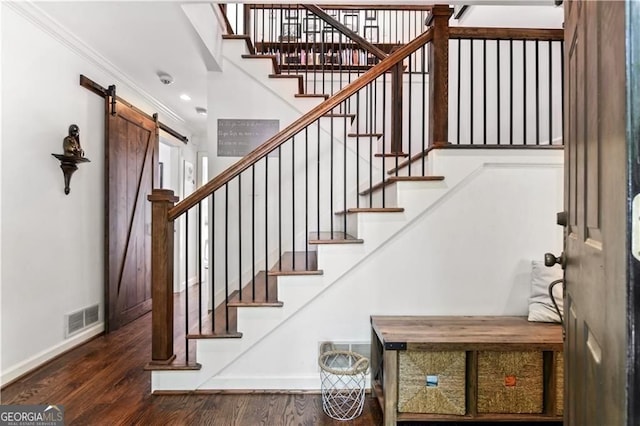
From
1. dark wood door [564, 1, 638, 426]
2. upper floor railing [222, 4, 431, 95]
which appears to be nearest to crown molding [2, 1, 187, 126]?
upper floor railing [222, 4, 431, 95]

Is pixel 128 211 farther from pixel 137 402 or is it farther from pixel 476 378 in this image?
pixel 476 378

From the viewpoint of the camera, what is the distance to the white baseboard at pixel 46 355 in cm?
229

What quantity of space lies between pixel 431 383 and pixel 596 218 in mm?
1430

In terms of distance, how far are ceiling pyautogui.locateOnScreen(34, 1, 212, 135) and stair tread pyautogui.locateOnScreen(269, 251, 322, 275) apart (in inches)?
74.4

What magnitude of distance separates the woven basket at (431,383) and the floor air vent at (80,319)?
8.80 ft

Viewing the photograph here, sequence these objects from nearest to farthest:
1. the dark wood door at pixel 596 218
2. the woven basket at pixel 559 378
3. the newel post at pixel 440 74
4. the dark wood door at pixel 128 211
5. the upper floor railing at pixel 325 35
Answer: the dark wood door at pixel 596 218
the woven basket at pixel 559 378
the newel post at pixel 440 74
the dark wood door at pixel 128 211
the upper floor railing at pixel 325 35

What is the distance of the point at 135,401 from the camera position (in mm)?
2057

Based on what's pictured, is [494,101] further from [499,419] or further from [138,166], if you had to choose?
[138,166]

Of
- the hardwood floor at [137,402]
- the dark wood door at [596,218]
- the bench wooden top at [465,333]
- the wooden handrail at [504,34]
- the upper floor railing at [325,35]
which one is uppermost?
the upper floor railing at [325,35]

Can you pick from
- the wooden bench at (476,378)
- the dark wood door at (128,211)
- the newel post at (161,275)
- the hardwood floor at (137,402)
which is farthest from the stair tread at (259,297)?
the dark wood door at (128,211)

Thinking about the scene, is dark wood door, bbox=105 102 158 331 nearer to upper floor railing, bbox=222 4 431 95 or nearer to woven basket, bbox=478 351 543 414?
upper floor railing, bbox=222 4 431 95

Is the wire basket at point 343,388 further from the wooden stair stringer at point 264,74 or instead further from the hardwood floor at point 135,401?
the wooden stair stringer at point 264,74

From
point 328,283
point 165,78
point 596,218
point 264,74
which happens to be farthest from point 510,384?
point 165,78

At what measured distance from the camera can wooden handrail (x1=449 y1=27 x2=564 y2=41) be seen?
2.28m
